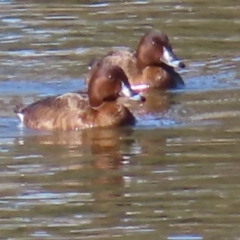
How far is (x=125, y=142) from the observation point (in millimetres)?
11898

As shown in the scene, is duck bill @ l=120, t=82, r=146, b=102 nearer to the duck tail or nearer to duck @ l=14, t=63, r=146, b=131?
duck @ l=14, t=63, r=146, b=131

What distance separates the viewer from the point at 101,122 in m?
12.8

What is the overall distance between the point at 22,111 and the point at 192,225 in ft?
16.3

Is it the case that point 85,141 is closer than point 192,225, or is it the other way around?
point 192,225

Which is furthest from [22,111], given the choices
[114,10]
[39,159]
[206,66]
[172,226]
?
[114,10]

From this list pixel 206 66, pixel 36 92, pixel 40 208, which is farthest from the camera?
pixel 206 66

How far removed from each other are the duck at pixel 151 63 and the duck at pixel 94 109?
6.82ft

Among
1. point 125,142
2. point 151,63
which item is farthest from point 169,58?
point 125,142

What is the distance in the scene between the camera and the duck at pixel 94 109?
12758 millimetres

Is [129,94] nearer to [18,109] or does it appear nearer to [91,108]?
[91,108]

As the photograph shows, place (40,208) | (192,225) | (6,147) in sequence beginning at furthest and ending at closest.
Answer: (6,147), (40,208), (192,225)

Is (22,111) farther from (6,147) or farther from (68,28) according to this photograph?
(68,28)

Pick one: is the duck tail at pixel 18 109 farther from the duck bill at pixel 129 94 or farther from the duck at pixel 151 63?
the duck at pixel 151 63

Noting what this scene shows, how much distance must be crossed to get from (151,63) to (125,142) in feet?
13.1
